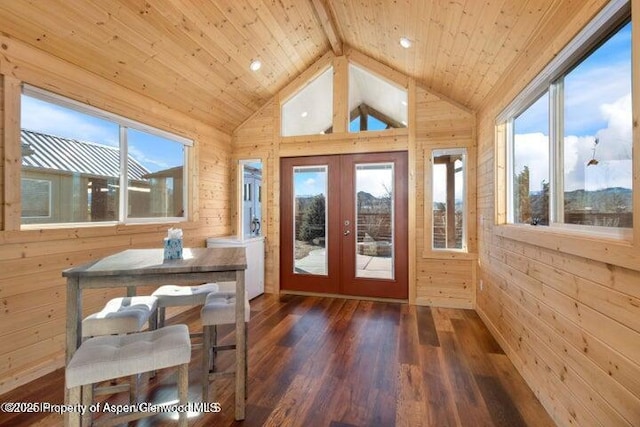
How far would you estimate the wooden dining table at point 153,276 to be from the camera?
147 centimetres

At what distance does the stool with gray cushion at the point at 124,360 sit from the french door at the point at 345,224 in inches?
117

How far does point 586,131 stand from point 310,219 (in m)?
3.23

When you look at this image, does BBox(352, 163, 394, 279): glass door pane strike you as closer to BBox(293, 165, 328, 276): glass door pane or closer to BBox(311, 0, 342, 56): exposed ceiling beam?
BBox(293, 165, 328, 276): glass door pane

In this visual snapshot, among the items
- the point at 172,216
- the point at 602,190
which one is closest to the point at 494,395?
the point at 602,190

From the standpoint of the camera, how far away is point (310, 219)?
14.6 ft

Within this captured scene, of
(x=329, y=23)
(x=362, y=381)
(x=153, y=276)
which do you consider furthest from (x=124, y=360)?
(x=329, y=23)

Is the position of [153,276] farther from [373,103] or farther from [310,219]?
[373,103]

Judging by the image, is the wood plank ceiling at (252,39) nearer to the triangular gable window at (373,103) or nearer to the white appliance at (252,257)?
the triangular gable window at (373,103)

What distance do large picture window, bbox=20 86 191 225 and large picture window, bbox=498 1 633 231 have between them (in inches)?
143

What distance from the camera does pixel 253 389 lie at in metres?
2.07

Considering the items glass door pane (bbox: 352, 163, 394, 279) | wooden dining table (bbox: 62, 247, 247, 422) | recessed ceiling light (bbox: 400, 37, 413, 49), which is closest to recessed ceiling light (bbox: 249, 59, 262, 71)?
recessed ceiling light (bbox: 400, 37, 413, 49)

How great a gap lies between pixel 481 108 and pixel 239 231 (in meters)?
3.69

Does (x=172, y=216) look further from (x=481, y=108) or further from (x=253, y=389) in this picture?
(x=481, y=108)

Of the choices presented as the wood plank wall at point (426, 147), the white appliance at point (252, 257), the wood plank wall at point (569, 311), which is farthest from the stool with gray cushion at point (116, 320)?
the wood plank wall at point (426, 147)
